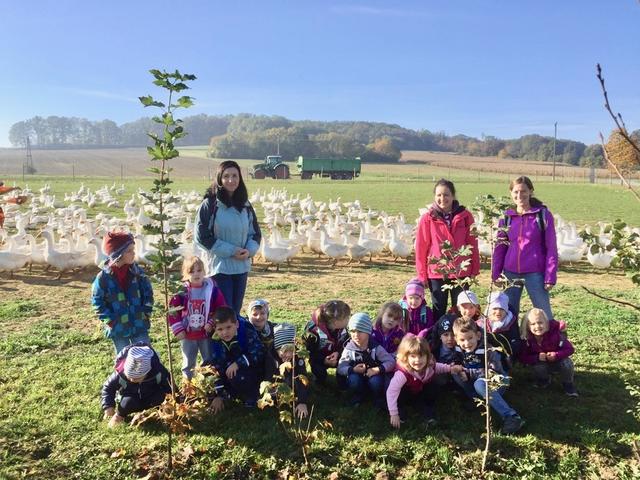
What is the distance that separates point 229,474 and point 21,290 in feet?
23.1

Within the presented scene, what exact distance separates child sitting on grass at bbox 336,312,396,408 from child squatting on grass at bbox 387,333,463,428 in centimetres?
16

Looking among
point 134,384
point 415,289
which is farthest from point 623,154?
point 134,384

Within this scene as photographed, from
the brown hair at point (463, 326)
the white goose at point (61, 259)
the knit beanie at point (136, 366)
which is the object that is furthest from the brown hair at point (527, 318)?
the white goose at point (61, 259)

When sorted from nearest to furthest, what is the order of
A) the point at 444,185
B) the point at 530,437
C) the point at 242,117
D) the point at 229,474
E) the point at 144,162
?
the point at 229,474 → the point at 530,437 → the point at 444,185 → the point at 144,162 → the point at 242,117

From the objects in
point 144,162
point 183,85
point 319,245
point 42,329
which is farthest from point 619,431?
point 144,162

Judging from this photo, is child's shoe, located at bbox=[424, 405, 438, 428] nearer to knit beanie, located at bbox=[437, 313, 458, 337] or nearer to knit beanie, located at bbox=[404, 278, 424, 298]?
knit beanie, located at bbox=[437, 313, 458, 337]

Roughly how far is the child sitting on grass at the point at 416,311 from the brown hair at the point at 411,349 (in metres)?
0.81

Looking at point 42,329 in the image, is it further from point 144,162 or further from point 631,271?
point 144,162

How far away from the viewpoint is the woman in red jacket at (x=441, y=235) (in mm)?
5301

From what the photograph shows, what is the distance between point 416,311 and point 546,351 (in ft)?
4.13

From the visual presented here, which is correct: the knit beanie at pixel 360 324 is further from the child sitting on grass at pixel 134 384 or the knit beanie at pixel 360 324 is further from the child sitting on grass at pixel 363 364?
the child sitting on grass at pixel 134 384

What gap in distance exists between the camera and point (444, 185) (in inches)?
209

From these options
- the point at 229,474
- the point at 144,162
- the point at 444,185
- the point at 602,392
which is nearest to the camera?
the point at 229,474

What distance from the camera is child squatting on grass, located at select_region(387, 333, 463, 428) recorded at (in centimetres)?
421
